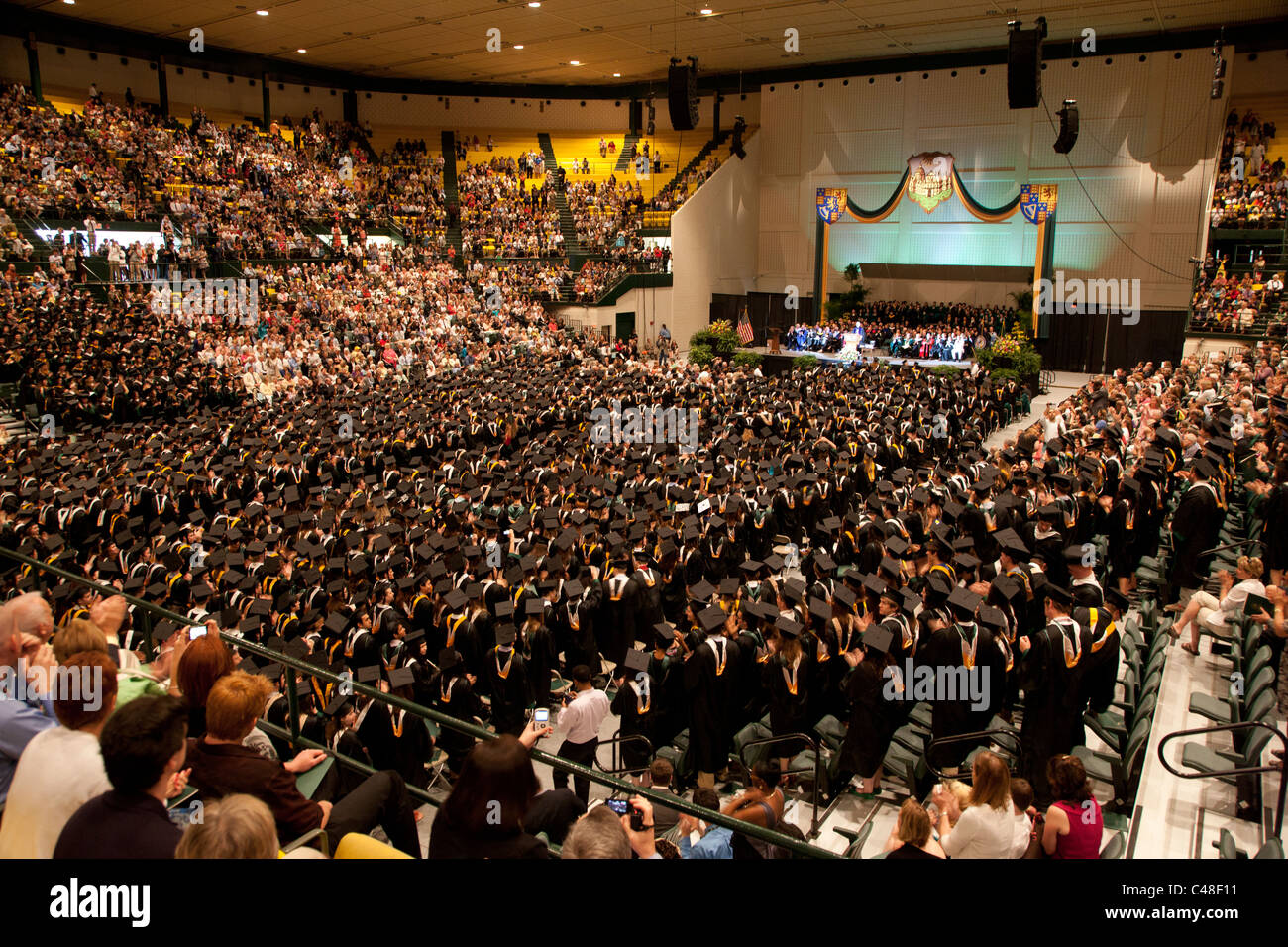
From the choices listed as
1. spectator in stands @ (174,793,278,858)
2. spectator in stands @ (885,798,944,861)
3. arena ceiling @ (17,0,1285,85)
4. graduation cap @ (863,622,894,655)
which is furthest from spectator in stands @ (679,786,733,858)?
arena ceiling @ (17,0,1285,85)

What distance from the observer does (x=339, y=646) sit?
680 centimetres

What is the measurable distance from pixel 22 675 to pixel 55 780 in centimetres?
114

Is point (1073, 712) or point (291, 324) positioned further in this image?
point (291, 324)

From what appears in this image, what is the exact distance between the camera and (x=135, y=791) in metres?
2.21

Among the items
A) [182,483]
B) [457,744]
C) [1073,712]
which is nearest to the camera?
[1073,712]

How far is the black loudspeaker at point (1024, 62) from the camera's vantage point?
13555mm

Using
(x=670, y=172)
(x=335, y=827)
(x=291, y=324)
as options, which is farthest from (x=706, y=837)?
(x=670, y=172)

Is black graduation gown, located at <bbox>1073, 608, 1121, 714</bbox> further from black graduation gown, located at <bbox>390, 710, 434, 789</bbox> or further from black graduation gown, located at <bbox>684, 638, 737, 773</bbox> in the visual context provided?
black graduation gown, located at <bbox>390, 710, 434, 789</bbox>

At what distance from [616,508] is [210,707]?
715cm

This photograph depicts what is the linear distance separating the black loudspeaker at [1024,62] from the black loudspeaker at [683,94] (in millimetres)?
5521

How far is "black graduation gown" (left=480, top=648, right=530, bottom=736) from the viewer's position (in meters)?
6.69

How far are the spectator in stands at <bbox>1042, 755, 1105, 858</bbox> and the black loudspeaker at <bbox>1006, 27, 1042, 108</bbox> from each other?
42.6 feet

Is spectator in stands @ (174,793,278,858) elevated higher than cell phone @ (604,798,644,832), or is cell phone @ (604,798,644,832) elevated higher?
spectator in stands @ (174,793,278,858)

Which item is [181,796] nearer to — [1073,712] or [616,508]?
[1073,712]
